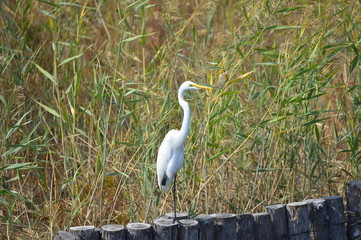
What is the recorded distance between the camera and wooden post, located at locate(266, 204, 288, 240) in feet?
9.57

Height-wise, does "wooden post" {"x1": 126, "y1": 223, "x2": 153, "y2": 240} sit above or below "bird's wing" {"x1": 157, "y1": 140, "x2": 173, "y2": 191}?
below

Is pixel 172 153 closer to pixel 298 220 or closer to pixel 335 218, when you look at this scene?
pixel 298 220

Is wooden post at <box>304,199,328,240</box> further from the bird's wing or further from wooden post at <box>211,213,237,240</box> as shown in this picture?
the bird's wing

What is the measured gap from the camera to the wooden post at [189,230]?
2620mm

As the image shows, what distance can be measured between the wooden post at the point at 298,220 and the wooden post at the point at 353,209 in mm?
379

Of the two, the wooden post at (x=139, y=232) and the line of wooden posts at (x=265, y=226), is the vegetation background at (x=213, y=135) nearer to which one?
the line of wooden posts at (x=265, y=226)

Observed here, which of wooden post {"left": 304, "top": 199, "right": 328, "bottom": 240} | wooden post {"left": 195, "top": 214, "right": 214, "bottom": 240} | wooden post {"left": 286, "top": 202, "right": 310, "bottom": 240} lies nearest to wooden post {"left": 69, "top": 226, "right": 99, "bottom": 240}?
wooden post {"left": 195, "top": 214, "right": 214, "bottom": 240}

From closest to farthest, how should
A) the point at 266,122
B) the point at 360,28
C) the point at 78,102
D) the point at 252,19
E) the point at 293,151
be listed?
the point at 266,122 < the point at 293,151 < the point at 252,19 < the point at 360,28 < the point at 78,102

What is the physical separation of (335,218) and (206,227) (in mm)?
852

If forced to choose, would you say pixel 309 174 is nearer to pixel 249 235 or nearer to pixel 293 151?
pixel 293 151

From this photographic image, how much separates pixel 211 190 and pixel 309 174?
665 millimetres

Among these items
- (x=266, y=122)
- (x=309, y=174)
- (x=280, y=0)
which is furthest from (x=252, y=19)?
(x=309, y=174)

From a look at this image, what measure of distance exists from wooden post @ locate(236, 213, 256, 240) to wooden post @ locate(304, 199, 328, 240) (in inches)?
15.8

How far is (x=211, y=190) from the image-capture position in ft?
10.6
